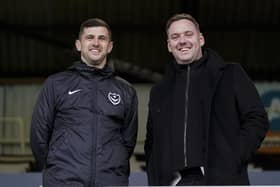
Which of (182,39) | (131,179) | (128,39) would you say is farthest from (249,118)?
(128,39)

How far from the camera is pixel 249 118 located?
2.02 metres

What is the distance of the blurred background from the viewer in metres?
8.10

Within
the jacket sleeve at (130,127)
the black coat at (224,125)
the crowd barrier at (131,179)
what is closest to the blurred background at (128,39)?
the crowd barrier at (131,179)

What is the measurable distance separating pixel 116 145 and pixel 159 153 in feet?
0.59

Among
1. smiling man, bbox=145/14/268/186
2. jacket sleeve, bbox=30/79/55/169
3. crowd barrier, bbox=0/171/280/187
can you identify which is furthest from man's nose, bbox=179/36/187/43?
crowd barrier, bbox=0/171/280/187

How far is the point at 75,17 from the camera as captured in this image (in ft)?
27.1

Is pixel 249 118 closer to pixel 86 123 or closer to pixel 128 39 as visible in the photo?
pixel 86 123

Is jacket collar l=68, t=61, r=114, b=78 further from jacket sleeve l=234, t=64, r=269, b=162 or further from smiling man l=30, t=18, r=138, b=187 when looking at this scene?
jacket sleeve l=234, t=64, r=269, b=162

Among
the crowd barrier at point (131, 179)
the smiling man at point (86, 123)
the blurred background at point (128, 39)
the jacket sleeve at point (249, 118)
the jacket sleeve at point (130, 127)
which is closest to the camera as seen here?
the jacket sleeve at point (249, 118)

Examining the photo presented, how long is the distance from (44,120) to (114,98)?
284 mm

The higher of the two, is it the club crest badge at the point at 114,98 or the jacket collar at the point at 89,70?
the jacket collar at the point at 89,70

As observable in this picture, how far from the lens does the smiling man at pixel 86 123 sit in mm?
2170

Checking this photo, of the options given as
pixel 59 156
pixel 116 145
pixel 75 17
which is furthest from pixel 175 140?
pixel 75 17

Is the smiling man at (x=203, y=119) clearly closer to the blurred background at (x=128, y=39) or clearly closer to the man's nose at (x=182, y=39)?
the man's nose at (x=182, y=39)
